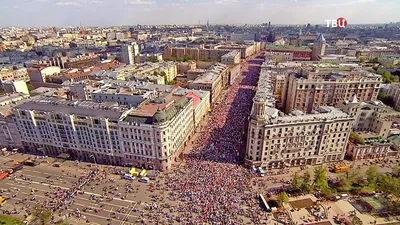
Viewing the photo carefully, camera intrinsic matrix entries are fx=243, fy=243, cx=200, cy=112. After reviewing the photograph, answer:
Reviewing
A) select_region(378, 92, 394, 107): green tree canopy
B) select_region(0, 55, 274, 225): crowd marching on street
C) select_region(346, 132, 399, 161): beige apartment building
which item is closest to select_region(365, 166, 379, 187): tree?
select_region(346, 132, 399, 161): beige apartment building

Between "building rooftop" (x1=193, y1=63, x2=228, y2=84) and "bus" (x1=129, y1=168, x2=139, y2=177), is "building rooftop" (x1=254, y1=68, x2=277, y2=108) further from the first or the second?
"bus" (x1=129, y1=168, x2=139, y2=177)

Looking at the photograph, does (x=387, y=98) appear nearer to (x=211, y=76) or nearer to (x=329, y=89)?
(x=329, y=89)

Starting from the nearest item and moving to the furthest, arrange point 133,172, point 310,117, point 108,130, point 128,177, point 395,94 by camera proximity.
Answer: point 128,177 < point 310,117 < point 133,172 < point 108,130 < point 395,94

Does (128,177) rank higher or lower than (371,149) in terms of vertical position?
lower

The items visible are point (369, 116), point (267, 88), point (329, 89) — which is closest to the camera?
point (369, 116)

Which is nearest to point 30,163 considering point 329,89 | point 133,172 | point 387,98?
point 133,172

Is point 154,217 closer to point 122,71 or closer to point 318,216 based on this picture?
point 318,216
